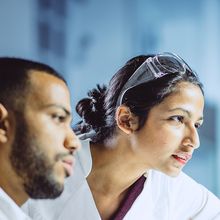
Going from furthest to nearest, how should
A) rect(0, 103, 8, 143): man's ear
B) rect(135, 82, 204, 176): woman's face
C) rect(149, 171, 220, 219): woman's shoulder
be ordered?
rect(149, 171, 220, 219): woman's shoulder → rect(135, 82, 204, 176): woman's face → rect(0, 103, 8, 143): man's ear

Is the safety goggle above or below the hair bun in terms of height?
above

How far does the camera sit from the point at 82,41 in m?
1.42

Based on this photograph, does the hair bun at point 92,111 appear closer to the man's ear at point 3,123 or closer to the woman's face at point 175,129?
the woman's face at point 175,129

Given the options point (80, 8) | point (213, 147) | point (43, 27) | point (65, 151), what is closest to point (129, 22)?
point (80, 8)

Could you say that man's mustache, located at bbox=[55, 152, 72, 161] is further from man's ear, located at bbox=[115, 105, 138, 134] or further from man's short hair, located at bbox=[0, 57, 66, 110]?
man's ear, located at bbox=[115, 105, 138, 134]

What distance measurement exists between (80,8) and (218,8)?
416mm

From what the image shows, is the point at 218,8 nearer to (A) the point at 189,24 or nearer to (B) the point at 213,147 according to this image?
(A) the point at 189,24

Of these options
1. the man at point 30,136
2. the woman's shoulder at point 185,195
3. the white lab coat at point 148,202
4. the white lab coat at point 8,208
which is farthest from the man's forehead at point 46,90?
the woman's shoulder at point 185,195

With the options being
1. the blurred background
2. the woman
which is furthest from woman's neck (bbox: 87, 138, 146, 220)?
the blurred background

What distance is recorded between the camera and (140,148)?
990mm

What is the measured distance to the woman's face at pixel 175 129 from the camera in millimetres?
942

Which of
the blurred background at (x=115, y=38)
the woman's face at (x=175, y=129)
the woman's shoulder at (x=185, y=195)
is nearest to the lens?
the woman's face at (x=175, y=129)

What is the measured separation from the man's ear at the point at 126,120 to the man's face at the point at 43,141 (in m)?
0.25

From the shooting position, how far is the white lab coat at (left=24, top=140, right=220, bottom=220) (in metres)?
0.94
